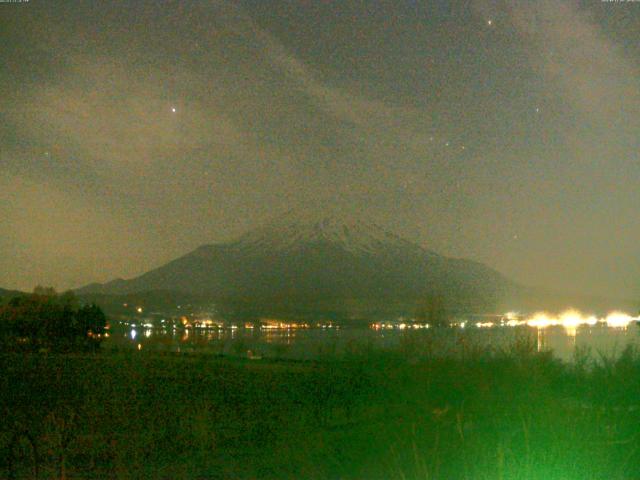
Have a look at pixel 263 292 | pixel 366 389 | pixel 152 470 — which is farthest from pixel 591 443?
pixel 263 292

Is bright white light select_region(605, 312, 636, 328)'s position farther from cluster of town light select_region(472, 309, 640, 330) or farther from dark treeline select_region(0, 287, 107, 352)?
dark treeline select_region(0, 287, 107, 352)

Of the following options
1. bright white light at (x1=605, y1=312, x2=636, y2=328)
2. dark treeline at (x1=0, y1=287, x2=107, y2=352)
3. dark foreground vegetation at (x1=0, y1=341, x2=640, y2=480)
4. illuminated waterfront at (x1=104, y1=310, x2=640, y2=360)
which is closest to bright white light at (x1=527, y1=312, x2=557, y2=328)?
illuminated waterfront at (x1=104, y1=310, x2=640, y2=360)

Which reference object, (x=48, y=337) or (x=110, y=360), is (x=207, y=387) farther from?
(x=48, y=337)

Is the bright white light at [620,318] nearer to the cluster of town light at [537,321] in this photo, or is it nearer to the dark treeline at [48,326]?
the cluster of town light at [537,321]

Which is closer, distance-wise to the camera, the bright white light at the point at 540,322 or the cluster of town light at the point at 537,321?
the cluster of town light at the point at 537,321

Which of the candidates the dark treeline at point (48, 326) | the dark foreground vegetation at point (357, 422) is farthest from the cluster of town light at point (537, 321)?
the dark treeline at point (48, 326)

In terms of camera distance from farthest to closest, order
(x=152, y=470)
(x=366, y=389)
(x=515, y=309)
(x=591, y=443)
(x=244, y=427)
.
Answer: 1. (x=515, y=309)
2. (x=366, y=389)
3. (x=244, y=427)
4. (x=152, y=470)
5. (x=591, y=443)

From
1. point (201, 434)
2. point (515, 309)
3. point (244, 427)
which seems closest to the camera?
point (201, 434)
